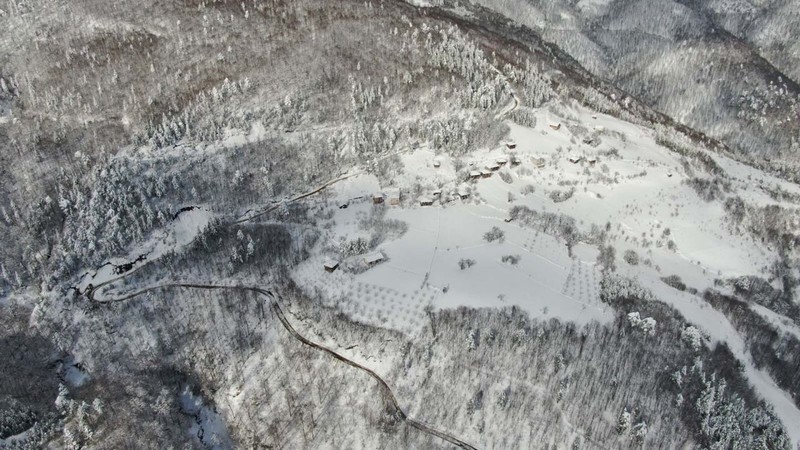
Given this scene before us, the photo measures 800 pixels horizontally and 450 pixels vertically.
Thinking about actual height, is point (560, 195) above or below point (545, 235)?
above

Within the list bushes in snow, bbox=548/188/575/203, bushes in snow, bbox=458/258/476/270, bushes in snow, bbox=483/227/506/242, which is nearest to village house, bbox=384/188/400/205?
bushes in snow, bbox=483/227/506/242

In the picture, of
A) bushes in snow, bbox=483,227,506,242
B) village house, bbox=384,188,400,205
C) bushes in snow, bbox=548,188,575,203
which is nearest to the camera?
bushes in snow, bbox=483,227,506,242

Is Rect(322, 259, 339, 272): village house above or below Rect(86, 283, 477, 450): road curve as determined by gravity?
above

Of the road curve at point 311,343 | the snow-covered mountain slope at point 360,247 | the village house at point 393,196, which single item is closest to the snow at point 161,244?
the snow-covered mountain slope at point 360,247

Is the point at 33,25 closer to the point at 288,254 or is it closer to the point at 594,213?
the point at 288,254

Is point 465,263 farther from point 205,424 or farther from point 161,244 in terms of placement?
point 161,244

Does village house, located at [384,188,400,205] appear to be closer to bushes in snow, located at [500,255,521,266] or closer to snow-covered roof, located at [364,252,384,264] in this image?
snow-covered roof, located at [364,252,384,264]

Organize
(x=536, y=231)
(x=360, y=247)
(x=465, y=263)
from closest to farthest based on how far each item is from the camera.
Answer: (x=465, y=263), (x=360, y=247), (x=536, y=231)

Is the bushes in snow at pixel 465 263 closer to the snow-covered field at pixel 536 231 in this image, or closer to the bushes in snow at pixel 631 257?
the snow-covered field at pixel 536 231

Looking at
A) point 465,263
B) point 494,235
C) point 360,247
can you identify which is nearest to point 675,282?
point 494,235
